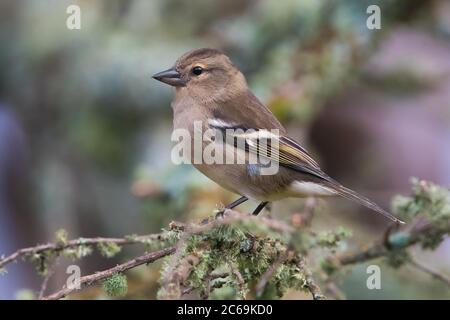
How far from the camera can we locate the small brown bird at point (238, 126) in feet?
12.9

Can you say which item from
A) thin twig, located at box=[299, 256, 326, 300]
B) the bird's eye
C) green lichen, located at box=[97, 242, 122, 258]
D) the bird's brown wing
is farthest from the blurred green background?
thin twig, located at box=[299, 256, 326, 300]

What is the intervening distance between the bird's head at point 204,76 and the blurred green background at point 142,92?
1.66 ft

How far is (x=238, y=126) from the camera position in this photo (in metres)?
4.13

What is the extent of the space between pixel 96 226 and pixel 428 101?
3.05 meters

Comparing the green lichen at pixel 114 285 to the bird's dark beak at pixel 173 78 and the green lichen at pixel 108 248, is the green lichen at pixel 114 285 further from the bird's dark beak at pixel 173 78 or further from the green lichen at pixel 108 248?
the bird's dark beak at pixel 173 78

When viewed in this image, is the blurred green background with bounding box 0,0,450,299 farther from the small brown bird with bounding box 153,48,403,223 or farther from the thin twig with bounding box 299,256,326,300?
the thin twig with bounding box 299,256,326,300

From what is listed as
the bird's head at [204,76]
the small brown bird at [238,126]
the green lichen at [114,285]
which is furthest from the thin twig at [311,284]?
the bird's head at [204,76]

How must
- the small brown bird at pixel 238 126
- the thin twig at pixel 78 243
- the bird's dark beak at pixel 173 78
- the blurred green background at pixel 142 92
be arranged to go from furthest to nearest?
the blurred green background at pixel 142 92 < the bird's dark beak at pixel 173 78 < the small brown bird at pixel 238 126 < the thin twig at pixel 78 243

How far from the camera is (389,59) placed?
286 inches

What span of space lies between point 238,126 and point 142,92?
5.60 ft
